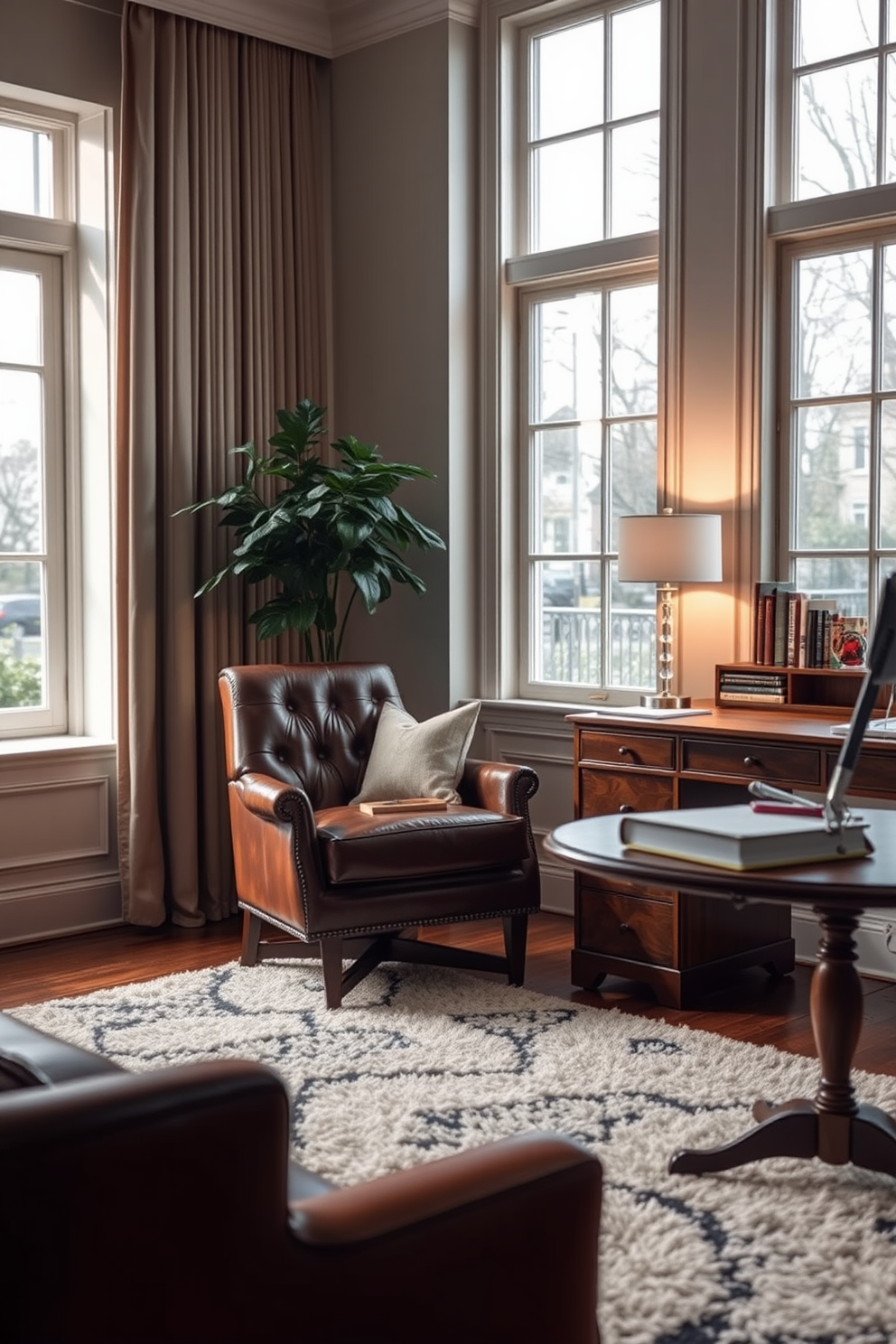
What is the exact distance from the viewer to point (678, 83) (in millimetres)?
4391

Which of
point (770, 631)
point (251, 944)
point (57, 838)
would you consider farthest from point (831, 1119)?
point (57, 838)

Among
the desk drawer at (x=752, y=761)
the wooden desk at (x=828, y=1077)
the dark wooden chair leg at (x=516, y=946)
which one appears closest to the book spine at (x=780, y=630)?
the desk drawer at (x=752, y=761)

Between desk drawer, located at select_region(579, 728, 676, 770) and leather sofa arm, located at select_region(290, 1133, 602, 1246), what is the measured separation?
244cm

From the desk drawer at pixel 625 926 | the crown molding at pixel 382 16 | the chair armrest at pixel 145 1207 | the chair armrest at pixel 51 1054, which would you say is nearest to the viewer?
the chair armrest at pixel 145 1207

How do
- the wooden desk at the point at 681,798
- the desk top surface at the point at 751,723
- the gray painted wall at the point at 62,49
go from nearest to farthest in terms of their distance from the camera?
the desk top surface at the point at 751,723 → the wooden desk at the point at 681,798 → the gray painted wall at the point at 62,49

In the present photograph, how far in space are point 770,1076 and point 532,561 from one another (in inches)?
96.2

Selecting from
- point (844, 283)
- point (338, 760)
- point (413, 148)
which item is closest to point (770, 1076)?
point (338, 760)

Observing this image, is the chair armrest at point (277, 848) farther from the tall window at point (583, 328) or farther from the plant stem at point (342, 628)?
the tall window at point (583, 328)

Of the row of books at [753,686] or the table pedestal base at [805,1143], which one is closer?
the table pedestal base at [805,1143]

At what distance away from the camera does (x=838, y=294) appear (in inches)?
165

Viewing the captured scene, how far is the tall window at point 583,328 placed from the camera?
15.4 ft

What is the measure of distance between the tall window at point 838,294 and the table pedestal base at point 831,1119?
1.84 m

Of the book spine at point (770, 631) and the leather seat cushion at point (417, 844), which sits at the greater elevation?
the book spine at point (770, 631)

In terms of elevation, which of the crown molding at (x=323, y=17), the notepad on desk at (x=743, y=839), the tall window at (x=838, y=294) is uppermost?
the crown molding at (x=323, y=17)
